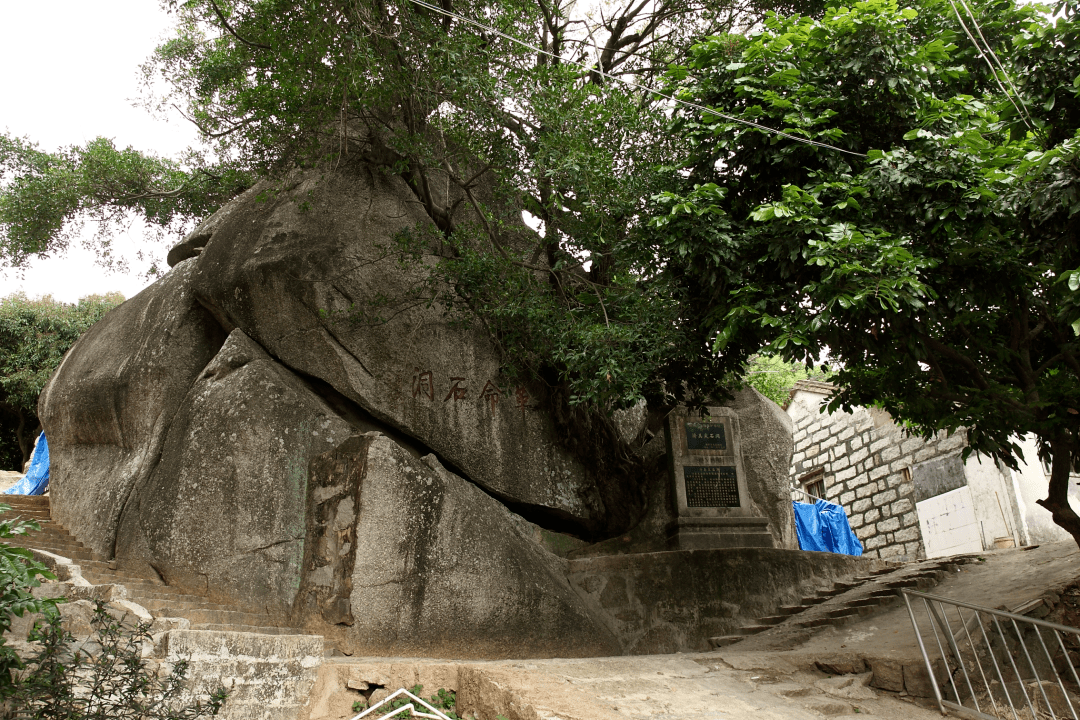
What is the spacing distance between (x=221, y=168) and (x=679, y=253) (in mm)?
9399

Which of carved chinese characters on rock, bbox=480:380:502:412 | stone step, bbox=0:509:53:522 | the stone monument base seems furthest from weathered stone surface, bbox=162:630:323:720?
the stone monument base

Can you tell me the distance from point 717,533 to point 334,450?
5.73 metres

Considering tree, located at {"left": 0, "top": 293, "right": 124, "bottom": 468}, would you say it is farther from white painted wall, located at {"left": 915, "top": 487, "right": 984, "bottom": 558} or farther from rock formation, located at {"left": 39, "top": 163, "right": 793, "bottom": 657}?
white painted wall, located at {"left": 915, "top": 487, "right": 984, "bottom": 558}

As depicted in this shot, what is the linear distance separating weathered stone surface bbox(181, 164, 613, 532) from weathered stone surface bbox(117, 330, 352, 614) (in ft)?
2.54

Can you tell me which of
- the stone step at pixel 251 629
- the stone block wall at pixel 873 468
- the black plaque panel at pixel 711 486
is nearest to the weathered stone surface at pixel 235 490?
the stone step at pixel 251 629

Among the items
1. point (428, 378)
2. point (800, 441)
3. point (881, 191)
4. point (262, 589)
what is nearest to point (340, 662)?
point (262, 589)

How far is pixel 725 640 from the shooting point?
29.6 ft

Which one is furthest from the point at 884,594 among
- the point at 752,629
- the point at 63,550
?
the point at 63,550

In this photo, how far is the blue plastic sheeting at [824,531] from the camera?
14.5 metres

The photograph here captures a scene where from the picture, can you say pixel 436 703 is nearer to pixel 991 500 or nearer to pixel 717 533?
pixel 717 533

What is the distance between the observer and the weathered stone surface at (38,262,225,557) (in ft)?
30.4

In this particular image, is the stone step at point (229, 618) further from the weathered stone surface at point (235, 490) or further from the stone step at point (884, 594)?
the stone step at point (884, 594)

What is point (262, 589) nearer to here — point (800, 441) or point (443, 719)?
point (443, 719)

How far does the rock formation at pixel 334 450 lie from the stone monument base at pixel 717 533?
26.7 inches
